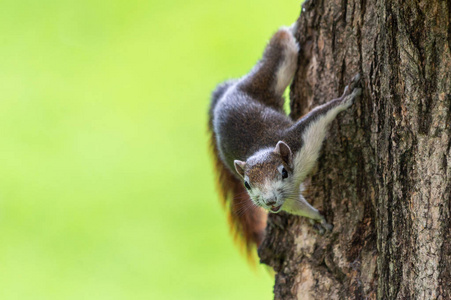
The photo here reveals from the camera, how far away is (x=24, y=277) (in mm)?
4824

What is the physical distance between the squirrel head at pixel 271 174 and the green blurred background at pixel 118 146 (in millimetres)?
1886

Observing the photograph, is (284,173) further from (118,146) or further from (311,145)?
(118,146)

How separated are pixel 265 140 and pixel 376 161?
675 millimetres

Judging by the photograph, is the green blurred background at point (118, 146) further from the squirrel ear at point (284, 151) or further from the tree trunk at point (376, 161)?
the squirrel ear at point (284, 151)

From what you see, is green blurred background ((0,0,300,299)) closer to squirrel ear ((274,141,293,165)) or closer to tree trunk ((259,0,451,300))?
tree trunk ((259,0,451,300))

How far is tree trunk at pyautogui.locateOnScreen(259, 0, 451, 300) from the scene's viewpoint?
7.50 ft

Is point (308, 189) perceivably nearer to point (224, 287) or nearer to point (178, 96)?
point (224, 287)

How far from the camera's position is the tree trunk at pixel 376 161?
2285mm

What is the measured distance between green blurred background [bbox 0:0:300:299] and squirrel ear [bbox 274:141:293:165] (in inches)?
76.0

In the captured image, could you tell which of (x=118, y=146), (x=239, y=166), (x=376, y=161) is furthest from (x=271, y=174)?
(x=118, y=146)

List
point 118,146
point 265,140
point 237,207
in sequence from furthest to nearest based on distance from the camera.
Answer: point 118,146 → point 237,207 → point 265,140

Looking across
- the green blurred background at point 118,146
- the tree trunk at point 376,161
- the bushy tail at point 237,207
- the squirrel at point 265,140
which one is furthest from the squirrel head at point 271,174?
the green blurred background at point 118,146

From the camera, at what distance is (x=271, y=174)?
2.91m

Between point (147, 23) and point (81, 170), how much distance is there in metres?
1.46
